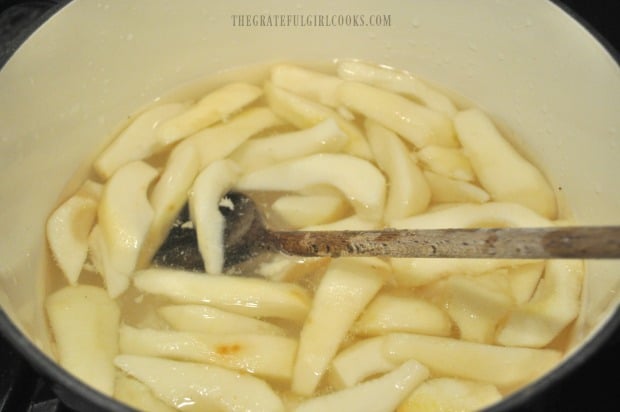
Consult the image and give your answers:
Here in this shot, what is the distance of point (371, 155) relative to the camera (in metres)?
1.27

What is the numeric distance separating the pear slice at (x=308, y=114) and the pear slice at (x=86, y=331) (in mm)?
513

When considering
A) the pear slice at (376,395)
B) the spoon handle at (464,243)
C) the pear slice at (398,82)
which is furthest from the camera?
the pear slice at (398,82)

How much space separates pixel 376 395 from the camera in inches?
35.4

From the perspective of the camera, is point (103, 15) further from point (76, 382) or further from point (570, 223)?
point (570, 223)

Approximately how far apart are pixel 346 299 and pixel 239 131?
0.46 metres

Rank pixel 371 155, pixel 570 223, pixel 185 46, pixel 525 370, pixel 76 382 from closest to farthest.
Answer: pixel 76 382, pixel 525 370, pixel 570 223, pixel 371 155, pixel 185 46

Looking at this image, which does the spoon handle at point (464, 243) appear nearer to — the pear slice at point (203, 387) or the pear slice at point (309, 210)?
the pear slice at point (309, 210)

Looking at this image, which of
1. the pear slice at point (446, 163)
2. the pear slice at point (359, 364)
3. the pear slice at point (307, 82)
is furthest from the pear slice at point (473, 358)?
the pear slice at point (307, 82)

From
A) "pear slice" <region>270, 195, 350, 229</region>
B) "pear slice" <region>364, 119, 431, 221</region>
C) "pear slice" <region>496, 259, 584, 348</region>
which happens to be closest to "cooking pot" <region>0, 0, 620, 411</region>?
"pear slice" <region>496, 259, 584, 348</region>

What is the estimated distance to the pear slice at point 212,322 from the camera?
1.03m

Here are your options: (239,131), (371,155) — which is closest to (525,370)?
(371,155)

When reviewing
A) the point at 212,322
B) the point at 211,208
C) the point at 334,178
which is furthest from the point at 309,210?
the point at 212,322

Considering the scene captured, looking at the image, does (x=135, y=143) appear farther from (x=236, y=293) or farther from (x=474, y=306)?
(x=474, y=306)

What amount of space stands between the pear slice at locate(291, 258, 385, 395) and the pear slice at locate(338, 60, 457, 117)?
0.45 m
